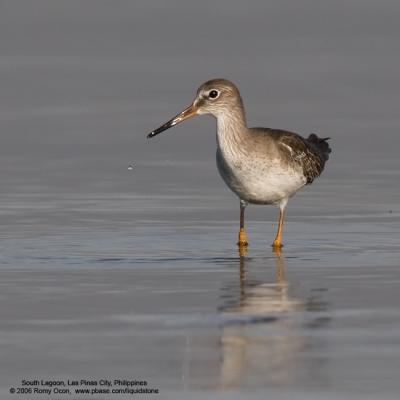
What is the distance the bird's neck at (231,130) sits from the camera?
1630cm

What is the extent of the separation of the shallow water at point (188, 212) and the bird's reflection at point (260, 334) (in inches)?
0.9

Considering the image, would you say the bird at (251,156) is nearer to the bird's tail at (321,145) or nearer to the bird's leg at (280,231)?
the bird's leg at (280,231)

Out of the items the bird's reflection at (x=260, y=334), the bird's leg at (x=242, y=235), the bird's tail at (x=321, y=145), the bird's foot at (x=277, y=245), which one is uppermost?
the bird's tail at (x=321, y=145)

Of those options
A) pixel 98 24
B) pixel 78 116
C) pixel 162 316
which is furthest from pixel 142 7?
pixel 162 316

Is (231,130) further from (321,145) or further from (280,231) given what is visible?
(321,145)

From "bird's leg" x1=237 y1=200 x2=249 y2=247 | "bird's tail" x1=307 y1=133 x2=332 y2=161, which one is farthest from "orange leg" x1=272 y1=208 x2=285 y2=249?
"bird's tail" x1=307 y1=133 x2=332 y2=161

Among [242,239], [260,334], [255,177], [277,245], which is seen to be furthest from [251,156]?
[260,334]

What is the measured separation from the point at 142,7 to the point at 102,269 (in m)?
19.2

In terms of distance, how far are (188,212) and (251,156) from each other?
114 centimetres

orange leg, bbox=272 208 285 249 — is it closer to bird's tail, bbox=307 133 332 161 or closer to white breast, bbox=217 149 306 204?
white breast, bbox=217 149 306 204

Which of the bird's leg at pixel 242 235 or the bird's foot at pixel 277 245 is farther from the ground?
the bird's leg at pixel 242 235

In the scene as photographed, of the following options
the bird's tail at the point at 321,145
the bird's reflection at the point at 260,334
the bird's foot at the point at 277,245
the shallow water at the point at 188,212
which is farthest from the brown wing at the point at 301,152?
the bird's reflection at the point at 260,334

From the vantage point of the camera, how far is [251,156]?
637 inches

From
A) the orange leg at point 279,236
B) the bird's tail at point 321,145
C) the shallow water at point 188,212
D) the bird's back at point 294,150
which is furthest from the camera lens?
the bird's tail at point 321,145
